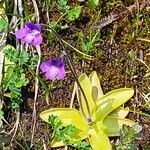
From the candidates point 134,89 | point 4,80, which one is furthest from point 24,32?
point 134,89

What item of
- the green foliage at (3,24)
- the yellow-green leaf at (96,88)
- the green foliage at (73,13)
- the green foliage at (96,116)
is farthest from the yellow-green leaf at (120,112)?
the green foliage at (3,24)

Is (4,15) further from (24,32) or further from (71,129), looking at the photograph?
(71,129)

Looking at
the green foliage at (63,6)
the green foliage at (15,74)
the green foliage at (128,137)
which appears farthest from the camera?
the green foliage at (63,6)

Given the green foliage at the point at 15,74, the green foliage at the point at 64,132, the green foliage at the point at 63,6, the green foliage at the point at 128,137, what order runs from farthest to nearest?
the green foliage at the point at 63,6, the green foliage at the point at 15,74, the green foliage at the point at 64,132, the green foliage at the point at 128,137

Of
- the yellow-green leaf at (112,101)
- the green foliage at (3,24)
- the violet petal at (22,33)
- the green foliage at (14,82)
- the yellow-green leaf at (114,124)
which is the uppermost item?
the green foliage at (3,24)

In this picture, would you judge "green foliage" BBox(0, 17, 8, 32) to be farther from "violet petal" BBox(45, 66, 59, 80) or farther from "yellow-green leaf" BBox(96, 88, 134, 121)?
"yellow-green leaf" BBox(96, 88, 134, 121)

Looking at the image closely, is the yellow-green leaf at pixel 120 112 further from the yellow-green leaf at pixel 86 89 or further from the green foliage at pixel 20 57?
the green foliage at pixel 20 57
